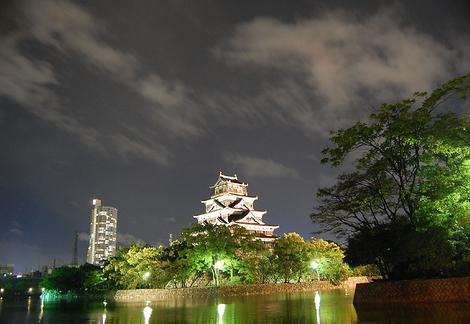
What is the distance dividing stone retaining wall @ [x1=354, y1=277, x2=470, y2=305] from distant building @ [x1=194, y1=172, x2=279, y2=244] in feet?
154

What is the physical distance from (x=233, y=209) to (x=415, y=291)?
55.4 metres

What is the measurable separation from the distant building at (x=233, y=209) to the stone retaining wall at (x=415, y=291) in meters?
47.0

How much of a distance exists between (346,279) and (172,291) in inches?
930

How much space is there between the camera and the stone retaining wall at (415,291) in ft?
58.3

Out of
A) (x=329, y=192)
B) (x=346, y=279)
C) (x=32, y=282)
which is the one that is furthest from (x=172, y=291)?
(x=32, y=282)

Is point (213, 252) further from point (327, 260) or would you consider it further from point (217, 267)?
point (327, 260)

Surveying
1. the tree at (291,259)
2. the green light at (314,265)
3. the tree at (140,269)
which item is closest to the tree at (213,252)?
the tree at (140,269)

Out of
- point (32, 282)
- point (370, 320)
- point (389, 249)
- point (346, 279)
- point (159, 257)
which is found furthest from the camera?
point (32, 282)

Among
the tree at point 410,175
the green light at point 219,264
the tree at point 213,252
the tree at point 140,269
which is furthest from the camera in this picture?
the tree at point 140,269

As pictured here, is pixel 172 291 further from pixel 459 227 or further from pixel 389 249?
pixel 459 227

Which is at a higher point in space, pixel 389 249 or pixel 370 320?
pixel 389 249

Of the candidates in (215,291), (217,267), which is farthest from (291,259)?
(215,291)

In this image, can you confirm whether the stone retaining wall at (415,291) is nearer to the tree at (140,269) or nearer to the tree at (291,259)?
the tree at (291,259)

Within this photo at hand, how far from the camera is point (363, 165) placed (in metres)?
20.1
